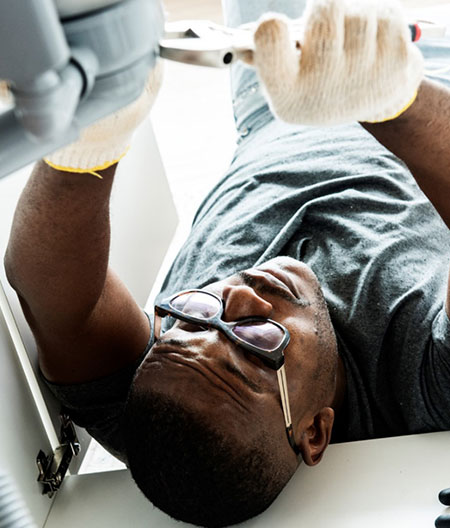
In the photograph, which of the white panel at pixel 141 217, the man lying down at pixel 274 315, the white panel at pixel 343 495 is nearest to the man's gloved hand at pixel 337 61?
the man lying down at pixel 274 315

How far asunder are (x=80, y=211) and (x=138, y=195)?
31.2 inches

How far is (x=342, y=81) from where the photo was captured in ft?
1.99

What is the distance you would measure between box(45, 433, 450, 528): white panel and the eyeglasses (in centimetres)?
9

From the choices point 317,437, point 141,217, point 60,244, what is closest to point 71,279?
point 60,244

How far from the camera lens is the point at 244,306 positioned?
1.03 m

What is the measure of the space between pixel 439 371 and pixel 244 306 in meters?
0.30

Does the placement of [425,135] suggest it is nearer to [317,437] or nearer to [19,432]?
[317,437]

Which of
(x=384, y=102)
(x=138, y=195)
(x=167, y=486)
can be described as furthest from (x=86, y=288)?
(x=138, y=195)

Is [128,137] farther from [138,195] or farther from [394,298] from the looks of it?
[138,195]

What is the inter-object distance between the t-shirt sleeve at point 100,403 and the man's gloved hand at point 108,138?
1.80ft

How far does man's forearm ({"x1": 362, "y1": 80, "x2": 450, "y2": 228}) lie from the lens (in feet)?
2.71

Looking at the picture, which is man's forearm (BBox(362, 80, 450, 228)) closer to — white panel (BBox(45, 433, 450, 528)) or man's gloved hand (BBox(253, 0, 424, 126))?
man's gloved hand (BBox(253, 0, 424, 126))

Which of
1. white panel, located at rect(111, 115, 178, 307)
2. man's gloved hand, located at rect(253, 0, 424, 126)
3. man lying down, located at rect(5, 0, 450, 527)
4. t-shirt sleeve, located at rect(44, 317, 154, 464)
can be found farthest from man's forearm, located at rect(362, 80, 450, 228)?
white panel, located at rect(111, 115, 178, 307)

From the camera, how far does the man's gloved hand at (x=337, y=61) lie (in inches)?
21.8
